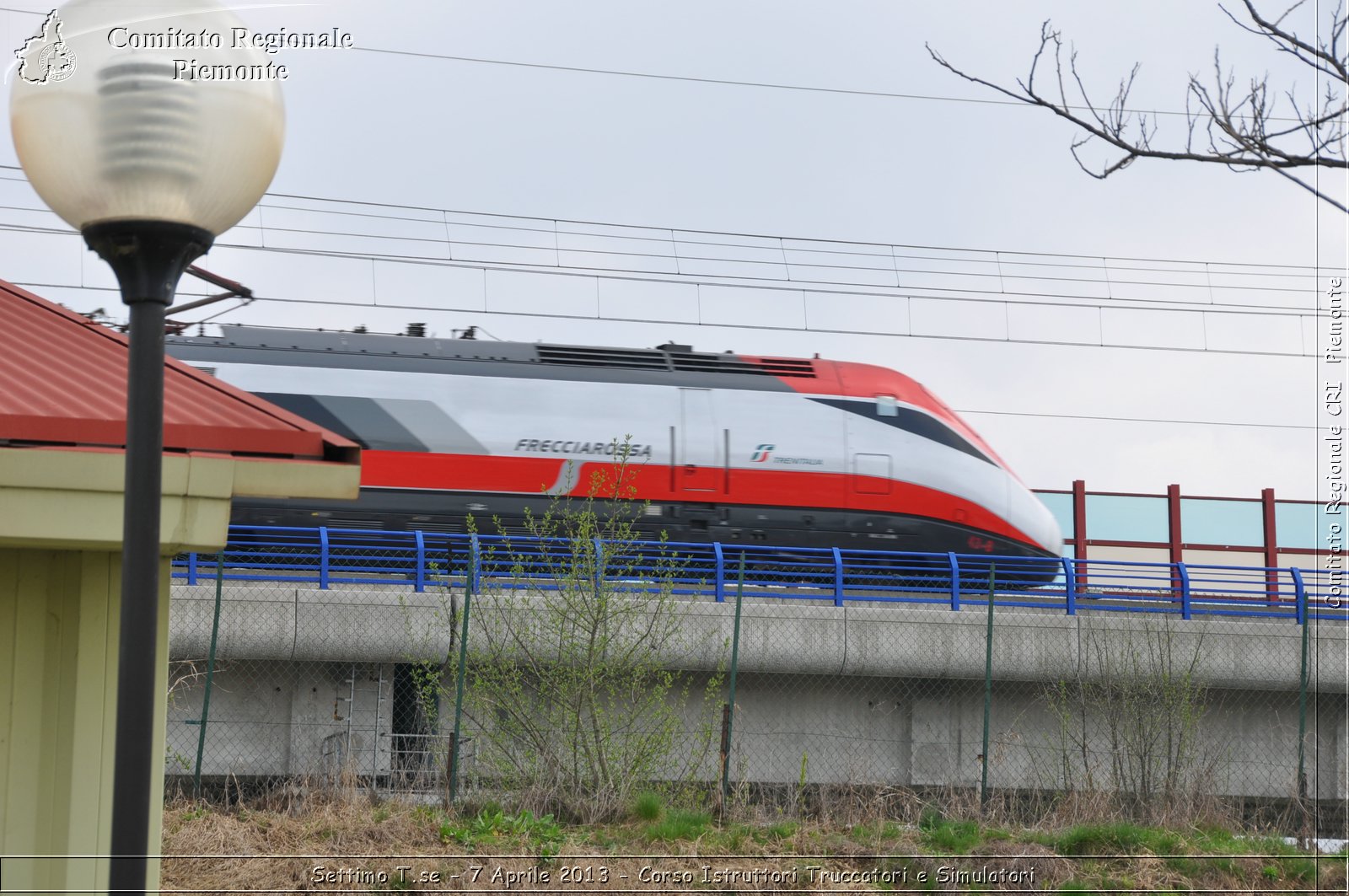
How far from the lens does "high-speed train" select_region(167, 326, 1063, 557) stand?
1645 centimetres

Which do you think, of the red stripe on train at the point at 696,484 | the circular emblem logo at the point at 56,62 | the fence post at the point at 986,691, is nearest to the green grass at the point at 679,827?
the fence post at the point at 986,691

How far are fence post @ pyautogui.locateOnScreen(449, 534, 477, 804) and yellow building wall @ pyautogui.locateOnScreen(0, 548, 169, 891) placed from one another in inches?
298

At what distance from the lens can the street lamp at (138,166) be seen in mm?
2861

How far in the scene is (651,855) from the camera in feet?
34.0

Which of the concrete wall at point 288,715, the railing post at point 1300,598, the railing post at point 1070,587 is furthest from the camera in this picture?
the railing post at point 1070,587

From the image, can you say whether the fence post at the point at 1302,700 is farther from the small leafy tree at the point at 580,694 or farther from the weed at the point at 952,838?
the small leafy tree at the point at 580,694

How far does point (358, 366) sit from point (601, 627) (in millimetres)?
6968

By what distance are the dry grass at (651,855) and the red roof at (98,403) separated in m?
5.82

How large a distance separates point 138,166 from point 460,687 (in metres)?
9.73

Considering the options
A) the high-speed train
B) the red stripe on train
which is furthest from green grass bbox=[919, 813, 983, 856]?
the high-speed train

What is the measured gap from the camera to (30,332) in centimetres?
444

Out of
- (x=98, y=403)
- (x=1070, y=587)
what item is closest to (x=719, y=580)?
(x=1070, y=587)

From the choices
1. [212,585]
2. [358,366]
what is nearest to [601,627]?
[212,585]

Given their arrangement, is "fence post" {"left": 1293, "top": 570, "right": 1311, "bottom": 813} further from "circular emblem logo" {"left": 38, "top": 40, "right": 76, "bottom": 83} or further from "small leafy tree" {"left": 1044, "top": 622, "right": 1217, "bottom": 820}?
"circular emblem logo" {"left": 38, "top": 40, "right": 76, "bottom": 83}
